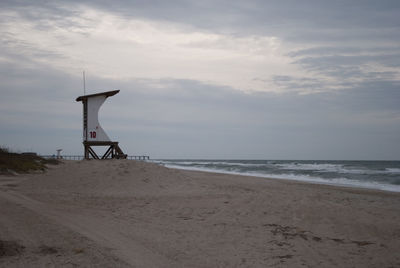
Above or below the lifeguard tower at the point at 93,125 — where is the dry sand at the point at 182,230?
below

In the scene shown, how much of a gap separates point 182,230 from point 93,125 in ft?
32.2

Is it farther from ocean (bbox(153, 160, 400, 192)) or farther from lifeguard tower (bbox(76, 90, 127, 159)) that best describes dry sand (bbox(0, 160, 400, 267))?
ocean (bbox(153, 160, 400, 192))

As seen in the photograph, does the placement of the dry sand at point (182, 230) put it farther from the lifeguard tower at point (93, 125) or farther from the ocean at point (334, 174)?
the ocean at point (334, 174)

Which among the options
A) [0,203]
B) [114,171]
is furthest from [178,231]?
[114,171]

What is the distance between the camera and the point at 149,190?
11656 millimetres

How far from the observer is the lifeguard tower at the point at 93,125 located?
50.0 feet

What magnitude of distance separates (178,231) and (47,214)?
3000 mm

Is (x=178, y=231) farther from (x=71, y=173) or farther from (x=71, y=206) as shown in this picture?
(x=71, y=173)

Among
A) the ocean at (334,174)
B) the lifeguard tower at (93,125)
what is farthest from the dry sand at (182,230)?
the ocean at (334,174)

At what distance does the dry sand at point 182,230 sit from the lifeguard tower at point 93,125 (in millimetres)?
3762

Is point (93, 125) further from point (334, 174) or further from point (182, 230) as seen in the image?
point (334, 174)

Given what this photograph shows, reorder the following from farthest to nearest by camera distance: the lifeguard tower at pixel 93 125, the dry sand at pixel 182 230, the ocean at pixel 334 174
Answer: the ocean at pixel 334 174 < the lifeguard tower at pixel 93 125 < the dry sand at pixel 182 230

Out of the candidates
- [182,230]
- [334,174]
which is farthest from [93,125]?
[334,174]

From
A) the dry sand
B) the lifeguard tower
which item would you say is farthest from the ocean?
the lifeguard tower
